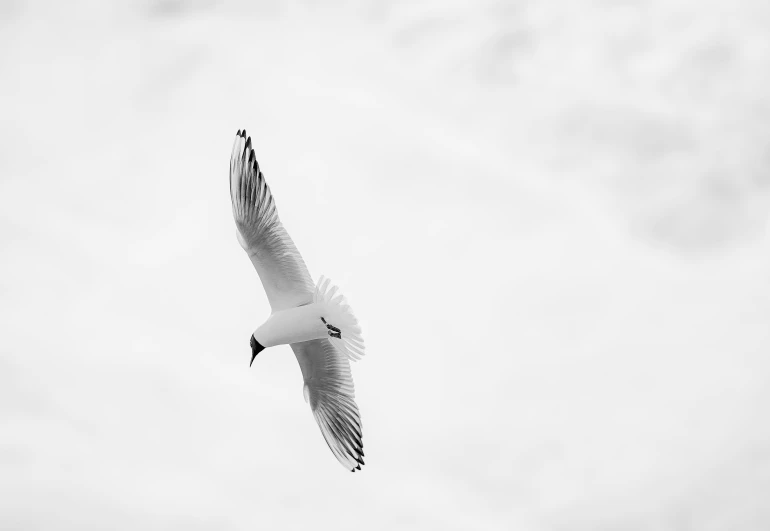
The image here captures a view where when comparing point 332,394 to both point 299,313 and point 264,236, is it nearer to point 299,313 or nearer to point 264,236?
point 299,313

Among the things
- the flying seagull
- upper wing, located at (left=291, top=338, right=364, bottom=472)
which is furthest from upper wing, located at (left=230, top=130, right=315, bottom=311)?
upper wing, located at (left=291, top=338, right=364, bottom=472)

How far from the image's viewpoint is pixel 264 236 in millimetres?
11047

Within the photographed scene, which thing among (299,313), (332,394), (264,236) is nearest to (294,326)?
(299,313)

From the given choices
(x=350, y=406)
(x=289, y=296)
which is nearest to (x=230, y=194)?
(x=289, y=296)

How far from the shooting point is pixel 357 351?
10.6 m

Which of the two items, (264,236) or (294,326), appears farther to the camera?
(264,236)

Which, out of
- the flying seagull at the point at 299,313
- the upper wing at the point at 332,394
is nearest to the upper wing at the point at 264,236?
the flying seagull at the point at 299,313

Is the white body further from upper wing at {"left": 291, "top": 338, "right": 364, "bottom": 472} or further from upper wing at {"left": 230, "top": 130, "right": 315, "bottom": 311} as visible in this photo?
upper wing at {"left": 291, "top": 338, "right": 364, "bottom": 472}

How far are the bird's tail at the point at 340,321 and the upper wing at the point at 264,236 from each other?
0.75 m

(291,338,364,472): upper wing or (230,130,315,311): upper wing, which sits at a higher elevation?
(230,130,315,311): upper wing

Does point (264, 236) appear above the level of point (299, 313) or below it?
above

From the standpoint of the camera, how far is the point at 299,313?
10727mm

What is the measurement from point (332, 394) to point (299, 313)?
1.58 meters

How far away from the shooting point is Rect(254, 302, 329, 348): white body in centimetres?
1058
